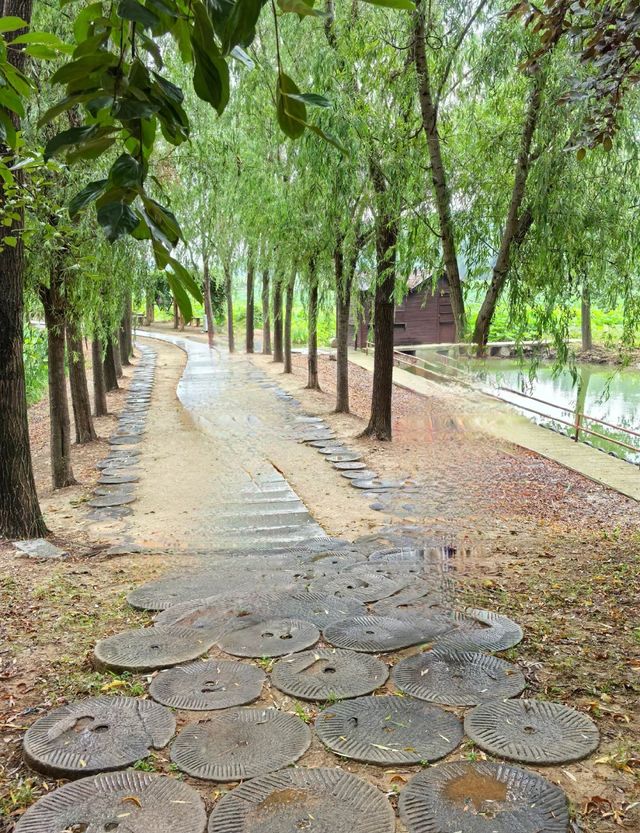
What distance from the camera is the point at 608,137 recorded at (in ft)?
12.7

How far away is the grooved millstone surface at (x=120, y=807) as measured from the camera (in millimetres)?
2174

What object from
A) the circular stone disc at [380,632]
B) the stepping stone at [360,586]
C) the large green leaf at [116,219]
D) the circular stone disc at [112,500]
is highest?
the large green leaf at [116,219]

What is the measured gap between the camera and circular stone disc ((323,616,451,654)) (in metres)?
3.52

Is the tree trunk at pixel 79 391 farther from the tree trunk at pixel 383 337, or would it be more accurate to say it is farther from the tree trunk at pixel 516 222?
the tree trunk at pixel 516 222

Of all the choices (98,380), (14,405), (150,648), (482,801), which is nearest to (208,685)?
(150,648)

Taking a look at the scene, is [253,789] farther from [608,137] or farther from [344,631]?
[608,137]

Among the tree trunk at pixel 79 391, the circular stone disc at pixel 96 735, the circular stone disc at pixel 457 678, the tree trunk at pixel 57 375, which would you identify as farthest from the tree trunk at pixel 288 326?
the circular stone disc at pixel 96 735

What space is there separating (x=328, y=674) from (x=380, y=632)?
54 cm

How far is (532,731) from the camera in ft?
8.78

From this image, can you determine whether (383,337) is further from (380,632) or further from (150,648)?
(150,648)

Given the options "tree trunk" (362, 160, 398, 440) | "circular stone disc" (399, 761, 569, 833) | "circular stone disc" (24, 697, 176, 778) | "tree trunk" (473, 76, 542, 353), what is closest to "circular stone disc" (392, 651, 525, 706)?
"circular stone disc" (399, 761, 569, 833)

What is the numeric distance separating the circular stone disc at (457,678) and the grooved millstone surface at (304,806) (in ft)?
2.25

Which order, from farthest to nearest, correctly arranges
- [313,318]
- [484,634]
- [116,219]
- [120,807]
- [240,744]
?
1. [313,318]
2. [484,634]
3. [240,744]
4. [120,807]
5. [116,219]

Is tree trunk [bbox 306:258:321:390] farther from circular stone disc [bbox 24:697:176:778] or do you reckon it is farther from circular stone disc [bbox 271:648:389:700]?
circular stone disc [bbox 24:697:176:778]
